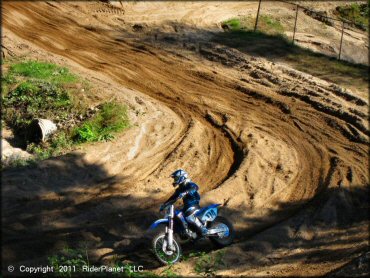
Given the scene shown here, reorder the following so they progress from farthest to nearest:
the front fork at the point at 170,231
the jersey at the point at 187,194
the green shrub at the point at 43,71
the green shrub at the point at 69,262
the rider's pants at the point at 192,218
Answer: the green shrub at the point at 43,71, the rider's pants at the point at 192,218, the jersey at the point at 187,194, the front fork at the point at 170,231, the green shrub at the point at 69,262

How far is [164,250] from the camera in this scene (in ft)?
31.2

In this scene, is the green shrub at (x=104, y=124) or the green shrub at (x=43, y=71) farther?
the green shrub at (x=43, y=71)

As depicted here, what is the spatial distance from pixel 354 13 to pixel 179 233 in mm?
24468

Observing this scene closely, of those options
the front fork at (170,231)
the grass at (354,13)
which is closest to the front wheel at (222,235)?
the front fork at (170,231)

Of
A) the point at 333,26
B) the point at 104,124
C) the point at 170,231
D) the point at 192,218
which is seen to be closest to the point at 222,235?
the point at 192,218

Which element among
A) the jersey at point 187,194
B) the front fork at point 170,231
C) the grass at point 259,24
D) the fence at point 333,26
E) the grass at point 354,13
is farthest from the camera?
the grass at point 354,13

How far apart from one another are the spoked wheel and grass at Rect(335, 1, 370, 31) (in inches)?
926

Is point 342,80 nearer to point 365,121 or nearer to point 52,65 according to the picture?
point 365,121

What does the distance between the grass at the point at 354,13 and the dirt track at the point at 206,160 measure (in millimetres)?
11239

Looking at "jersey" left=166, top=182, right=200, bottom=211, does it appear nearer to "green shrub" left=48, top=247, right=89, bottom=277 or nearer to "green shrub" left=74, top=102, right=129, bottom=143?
"green shrub" left=48, top=247, right=89, bottom=277

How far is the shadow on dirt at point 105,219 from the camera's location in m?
10.4

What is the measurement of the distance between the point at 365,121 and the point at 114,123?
26.4 ft

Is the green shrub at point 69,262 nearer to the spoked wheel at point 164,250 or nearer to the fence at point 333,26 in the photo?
the spoked wheel at point 164,250

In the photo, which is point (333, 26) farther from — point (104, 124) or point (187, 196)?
point (187, 196)
